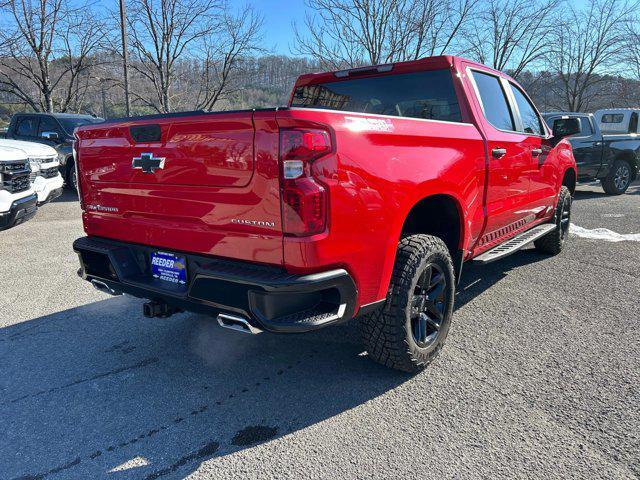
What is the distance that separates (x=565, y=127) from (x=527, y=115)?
1.67 ft

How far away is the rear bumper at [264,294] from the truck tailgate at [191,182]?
0.28 ft

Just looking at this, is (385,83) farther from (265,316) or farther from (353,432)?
(353,432)

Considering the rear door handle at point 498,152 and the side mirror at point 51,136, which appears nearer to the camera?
the rear door handle at point 498,152

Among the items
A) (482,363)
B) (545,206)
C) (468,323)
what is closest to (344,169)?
(482,363)

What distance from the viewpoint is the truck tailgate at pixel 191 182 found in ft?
7.02

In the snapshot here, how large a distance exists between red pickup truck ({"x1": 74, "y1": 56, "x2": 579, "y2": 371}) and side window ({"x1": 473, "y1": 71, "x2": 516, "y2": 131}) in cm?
Answer: 7

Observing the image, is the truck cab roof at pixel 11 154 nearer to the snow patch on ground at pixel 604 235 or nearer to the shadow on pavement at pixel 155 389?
the shadow on pavement at pixel 155 389

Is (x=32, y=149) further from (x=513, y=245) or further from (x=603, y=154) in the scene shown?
(x=603, y=154)

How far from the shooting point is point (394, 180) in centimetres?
242

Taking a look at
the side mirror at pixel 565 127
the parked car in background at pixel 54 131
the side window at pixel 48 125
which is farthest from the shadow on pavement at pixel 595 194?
the side window at pixel 48 125

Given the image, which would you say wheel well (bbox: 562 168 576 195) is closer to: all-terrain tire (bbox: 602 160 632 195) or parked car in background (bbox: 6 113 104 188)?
all-terrain tire (bbox: 602 160 632 195)

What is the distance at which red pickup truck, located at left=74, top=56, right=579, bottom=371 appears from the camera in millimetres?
2100

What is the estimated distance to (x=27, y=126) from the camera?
1059 cm

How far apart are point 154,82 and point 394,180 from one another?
1767 cm
